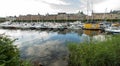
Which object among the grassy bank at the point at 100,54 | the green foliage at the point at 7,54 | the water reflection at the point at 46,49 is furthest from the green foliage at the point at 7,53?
the grassy bank at the point at 100,54

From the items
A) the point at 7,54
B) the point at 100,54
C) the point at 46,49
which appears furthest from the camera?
the point at 46,49

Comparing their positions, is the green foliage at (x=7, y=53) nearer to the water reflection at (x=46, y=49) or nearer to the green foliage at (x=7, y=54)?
the green foliage at (x=7, y=54)

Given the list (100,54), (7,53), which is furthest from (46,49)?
(7,53)

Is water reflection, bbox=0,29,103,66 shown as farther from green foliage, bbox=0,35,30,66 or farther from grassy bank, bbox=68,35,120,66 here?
green foliage, bbox=0,35,30,66

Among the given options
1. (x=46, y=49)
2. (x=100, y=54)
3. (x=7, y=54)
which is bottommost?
(x=46, y=49)

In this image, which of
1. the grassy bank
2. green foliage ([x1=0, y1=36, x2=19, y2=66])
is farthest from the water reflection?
green foliage ([x1=0, y1=36, x2=19, y2=66])

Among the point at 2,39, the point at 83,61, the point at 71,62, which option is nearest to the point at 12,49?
the point at 2,39

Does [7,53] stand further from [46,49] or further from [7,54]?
[46,49]

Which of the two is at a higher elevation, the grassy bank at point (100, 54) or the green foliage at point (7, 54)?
the green foliage at point (7, 54)

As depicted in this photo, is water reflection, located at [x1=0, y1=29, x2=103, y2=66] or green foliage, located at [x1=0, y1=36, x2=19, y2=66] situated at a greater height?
green foliage, located at [x1=0, y1=36, x2=19, y2=66]

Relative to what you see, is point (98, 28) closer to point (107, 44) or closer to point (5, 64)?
point (107, 44)

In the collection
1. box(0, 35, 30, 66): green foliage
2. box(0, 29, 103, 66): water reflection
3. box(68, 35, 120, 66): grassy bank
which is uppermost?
box(0, 35, 30, 66): green foliage

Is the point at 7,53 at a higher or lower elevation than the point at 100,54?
higher

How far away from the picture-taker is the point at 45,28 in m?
120
